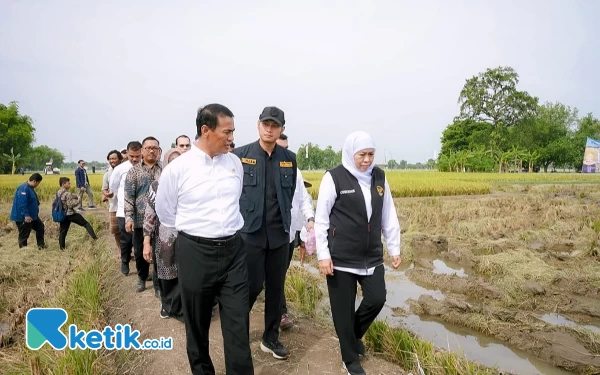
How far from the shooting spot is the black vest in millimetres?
2637

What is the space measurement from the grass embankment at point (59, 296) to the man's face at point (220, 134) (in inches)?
64.1

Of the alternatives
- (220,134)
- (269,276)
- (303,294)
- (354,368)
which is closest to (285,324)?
(269,276)

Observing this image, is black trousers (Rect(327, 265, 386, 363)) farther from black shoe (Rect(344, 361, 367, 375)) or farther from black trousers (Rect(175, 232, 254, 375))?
black trousers (Rect(175, 232, 254, 375))

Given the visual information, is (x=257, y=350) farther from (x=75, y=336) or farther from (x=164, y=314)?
(x=75, y=336)

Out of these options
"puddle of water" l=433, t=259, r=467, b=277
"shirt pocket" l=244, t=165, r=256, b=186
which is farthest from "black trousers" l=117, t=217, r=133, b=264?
"puddle of water" l=433, t=259, r=467, b=277

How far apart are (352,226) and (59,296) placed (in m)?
3.31

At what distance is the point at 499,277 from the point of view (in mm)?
5945

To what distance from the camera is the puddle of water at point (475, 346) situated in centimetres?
358

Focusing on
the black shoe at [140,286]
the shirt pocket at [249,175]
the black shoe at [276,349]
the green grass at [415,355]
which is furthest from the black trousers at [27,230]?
the green grass at [415,355]

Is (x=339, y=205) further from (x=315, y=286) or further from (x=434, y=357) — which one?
(x=315, y=286)

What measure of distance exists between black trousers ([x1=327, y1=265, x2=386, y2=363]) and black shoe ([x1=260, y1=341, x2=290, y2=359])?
1.61ft

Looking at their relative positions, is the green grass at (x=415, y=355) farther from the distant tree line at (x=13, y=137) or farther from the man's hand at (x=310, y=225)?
the distant tree line at (x=13, y=137)

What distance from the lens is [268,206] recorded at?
2.81 metres

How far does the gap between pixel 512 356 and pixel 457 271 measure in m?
Result: 3.06
